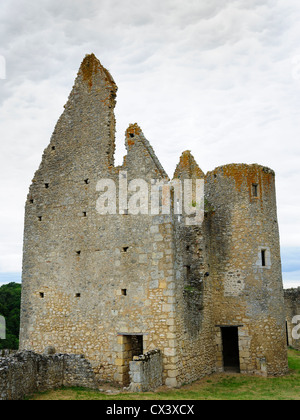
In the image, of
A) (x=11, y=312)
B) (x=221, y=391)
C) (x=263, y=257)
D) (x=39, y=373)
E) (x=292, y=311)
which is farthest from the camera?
(x=11, y=312)

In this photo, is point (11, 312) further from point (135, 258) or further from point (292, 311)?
point (135, 258)

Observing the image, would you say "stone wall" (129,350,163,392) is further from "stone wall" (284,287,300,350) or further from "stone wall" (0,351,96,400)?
"stone wall" (284,287,300,350)

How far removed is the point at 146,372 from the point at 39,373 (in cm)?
307

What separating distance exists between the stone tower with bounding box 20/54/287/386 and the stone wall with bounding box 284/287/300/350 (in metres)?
9.35

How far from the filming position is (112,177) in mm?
15289

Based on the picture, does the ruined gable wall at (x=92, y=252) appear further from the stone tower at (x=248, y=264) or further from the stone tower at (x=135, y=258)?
the stone tower at (x=248, y=264)

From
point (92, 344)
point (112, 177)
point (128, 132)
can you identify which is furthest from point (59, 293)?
point (128, 132)

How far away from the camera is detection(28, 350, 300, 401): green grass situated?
1118cm

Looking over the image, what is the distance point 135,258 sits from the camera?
46.6ft

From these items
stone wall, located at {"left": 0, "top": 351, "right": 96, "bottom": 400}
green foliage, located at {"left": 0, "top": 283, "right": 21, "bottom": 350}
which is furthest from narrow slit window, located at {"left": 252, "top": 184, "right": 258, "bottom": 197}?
green foliage, located at {"left": 0, "top": 283, "right": 21, "bottom": 350}

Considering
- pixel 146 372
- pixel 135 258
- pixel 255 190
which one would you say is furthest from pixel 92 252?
pixel 255 190

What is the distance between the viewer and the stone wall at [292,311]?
26609 mm
